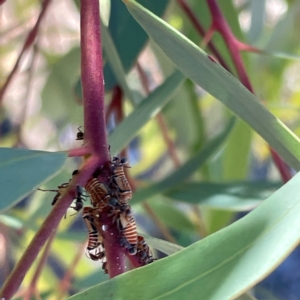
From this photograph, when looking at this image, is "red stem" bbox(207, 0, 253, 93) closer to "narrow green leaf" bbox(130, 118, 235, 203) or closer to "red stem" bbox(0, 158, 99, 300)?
"narrow green leaf" bbox(130, 118, 235, 203)

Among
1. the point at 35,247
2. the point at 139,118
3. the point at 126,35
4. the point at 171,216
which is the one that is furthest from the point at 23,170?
the point at 171,216

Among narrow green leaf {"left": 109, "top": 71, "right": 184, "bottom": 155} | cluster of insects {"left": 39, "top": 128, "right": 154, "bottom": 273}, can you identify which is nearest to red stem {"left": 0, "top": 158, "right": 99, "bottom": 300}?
cluster of insects {"left": 39, "top": 128, "right": 154, "bottom": 273}

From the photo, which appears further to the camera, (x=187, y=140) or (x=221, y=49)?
(x=187, y=140)

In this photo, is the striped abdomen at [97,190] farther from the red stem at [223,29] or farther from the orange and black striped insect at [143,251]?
the red stem at [223,29]

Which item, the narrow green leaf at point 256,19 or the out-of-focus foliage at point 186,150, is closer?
the out-of-focus foliage at point 186,150

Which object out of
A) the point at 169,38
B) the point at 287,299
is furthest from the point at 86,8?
the point at 287,299

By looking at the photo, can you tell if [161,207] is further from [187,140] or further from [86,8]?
[86,8]

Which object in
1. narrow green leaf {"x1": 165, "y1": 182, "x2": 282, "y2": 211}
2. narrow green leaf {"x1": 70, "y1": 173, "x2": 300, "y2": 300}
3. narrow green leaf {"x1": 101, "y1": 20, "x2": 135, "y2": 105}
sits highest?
narrow green leaf {"x1": 101, "y1": 20, "x2": 135, "y2": 105}

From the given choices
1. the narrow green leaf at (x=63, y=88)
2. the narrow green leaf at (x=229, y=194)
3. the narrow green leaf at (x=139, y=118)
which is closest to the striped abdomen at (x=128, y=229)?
the narrow green leaf at (x=139, y=118)
